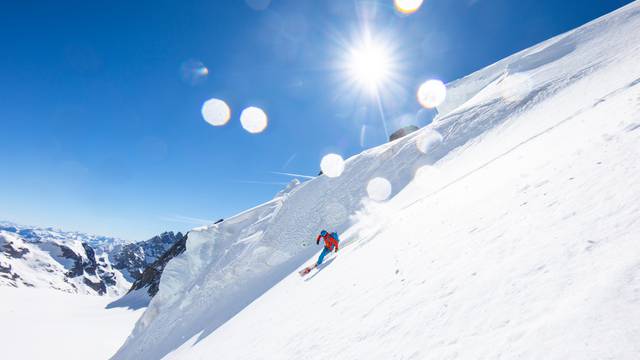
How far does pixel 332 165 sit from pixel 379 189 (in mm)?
8811

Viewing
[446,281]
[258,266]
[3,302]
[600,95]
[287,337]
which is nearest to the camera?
[446,281]

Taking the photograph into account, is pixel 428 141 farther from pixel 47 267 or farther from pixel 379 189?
pixel 47 267

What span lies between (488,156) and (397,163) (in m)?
8.63

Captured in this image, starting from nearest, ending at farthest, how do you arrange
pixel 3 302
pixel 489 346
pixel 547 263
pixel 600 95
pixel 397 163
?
pixel 489 346
pixel 547 263
pixel 600 95
pixel 397 163
pixel 3 302

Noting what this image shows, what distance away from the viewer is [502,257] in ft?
14.8

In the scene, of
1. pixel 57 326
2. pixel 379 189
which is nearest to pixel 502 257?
pixel 379 189

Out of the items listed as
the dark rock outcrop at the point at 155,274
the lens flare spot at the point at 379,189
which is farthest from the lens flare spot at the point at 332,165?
the dark rock outcrop at the point at 155,274

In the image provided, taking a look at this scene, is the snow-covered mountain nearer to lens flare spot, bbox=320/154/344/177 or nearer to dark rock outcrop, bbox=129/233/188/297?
dark rock outcrop, bbox=129/233/188/297

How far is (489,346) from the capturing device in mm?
3129

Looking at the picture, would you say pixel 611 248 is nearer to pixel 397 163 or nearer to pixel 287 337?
pixel 287 337

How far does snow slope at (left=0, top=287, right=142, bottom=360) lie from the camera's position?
103 feet

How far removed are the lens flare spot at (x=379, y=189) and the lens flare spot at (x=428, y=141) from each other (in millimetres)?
3226

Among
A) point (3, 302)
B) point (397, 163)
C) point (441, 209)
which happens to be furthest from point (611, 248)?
point (3, 302)

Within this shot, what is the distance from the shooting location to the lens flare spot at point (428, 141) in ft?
61.1
